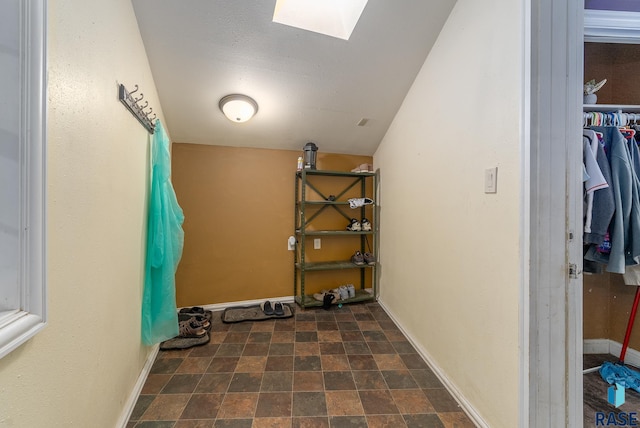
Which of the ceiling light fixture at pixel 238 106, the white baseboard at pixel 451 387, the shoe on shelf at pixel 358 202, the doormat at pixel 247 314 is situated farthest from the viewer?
the shoe on shelf at pixel 358 202

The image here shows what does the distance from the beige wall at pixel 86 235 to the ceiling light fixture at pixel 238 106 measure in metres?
0.62

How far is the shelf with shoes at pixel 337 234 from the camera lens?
8.20ft

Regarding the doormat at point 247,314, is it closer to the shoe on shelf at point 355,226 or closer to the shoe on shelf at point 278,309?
the shoe on shelf at point 278,309

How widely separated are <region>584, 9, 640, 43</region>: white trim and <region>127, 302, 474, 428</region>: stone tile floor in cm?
205

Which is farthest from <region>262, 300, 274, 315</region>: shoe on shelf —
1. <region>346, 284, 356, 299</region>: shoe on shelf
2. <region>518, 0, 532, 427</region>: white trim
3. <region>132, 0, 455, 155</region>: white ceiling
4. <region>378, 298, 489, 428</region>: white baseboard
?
<region>518, 0, 532, 427</region>: white trim

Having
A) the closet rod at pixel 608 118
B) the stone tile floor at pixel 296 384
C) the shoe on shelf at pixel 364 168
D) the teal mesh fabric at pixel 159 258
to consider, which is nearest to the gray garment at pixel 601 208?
the closet rod at pixel 608 118

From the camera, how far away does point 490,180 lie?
3.53 feet

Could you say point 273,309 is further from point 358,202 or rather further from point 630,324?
point 630,324

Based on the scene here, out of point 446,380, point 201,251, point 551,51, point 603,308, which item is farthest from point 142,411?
point 603,308

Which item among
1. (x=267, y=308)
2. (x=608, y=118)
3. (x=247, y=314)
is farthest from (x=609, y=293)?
(x=247, y=314)

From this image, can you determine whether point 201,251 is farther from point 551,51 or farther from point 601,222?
point 601,222

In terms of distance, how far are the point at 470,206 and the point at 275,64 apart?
1.62 m

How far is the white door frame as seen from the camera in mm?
889

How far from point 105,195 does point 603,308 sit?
10.5ft
